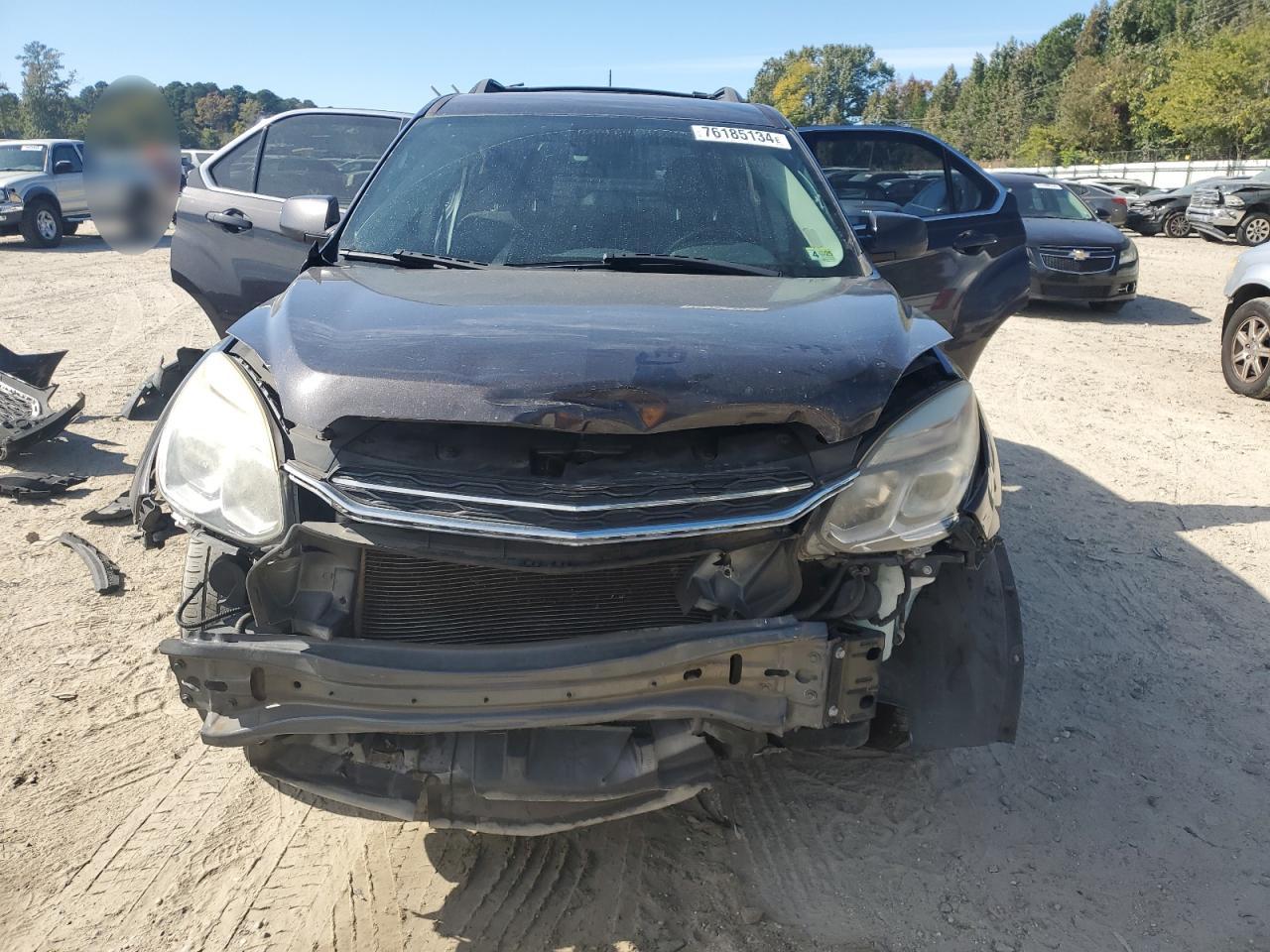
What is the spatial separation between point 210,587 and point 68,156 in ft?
68.1

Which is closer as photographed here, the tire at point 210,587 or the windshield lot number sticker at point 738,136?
the tire at point 210,587

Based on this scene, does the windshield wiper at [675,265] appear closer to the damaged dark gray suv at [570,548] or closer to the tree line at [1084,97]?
the damaged dark gray suv at [570,548]

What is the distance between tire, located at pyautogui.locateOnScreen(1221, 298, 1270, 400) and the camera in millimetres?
7996

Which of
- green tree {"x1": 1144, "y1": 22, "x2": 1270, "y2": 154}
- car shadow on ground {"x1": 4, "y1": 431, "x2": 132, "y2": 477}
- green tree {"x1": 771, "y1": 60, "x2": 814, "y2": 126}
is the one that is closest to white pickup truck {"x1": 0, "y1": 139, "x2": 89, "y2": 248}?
car shadow on ground {"x1": 4, "y1": 431, "x2": 132, "y2": 477}

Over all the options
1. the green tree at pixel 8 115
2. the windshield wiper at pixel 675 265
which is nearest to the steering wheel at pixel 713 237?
the windshield wiper at pixel 675 265

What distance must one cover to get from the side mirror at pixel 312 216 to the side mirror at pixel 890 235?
1.95 metres

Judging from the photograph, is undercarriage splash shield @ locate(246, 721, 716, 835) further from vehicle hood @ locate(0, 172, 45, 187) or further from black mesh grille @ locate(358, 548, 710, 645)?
vehicle hood @ locate(0, 172, 45, 187)

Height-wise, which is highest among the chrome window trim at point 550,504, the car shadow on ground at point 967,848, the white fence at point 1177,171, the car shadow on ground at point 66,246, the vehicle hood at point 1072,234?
the white fence at point 1177,171

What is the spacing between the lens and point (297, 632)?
2.29 metres

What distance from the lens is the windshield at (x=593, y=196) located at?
3.35m

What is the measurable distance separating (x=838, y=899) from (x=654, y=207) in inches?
89.0

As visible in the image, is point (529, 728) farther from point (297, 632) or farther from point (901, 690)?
point (901, 690)

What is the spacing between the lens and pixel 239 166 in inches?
247

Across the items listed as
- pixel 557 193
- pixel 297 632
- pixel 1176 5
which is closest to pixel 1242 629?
pixel 557 193
